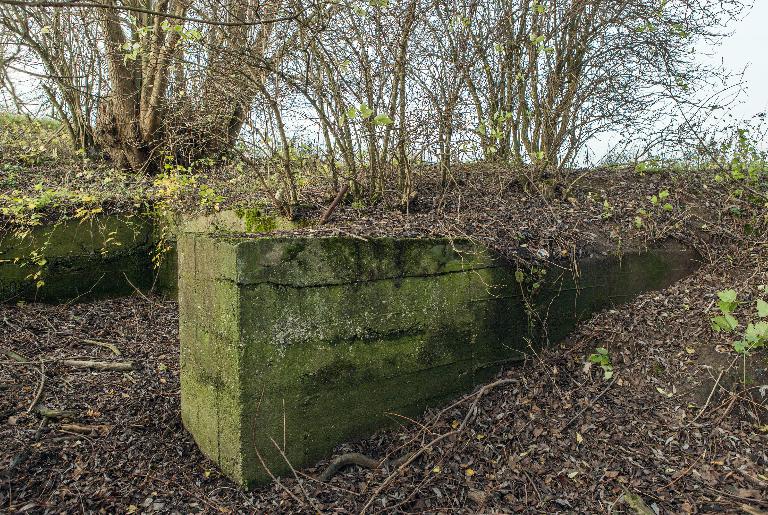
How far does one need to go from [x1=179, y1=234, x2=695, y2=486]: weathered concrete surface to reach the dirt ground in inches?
7.2

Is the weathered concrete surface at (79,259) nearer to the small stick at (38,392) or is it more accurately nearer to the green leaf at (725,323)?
the small stick at (38,392)

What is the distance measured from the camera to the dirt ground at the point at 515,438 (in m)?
3.33

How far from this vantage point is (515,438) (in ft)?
12.4

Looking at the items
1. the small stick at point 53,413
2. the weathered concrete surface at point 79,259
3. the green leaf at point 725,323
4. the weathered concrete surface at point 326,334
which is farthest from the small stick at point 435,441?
the weathered concrete surface at point 79,259

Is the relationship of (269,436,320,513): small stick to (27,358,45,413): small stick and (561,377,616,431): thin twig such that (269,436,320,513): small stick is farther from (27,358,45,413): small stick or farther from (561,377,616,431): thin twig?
(27,358,45,413): small stick

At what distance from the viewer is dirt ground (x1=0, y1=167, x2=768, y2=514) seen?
333 centimetres

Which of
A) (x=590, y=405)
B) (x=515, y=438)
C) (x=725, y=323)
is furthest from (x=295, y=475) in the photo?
(x=725, y=323)

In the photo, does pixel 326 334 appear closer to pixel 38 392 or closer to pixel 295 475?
pixel 295 475

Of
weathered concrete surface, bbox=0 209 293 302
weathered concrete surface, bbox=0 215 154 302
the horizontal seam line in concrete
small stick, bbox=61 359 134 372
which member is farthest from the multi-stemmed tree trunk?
small stick, bbox=61 359 134 372

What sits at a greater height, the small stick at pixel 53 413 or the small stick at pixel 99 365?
the small stick at pixel 99 365

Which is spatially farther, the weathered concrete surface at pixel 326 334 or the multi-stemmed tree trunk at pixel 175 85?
the multi-stemmed tree trunk at pixel 175 85

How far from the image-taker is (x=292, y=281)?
3408 mm

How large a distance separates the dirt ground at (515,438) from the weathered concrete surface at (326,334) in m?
0.18

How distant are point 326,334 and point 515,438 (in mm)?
1410
